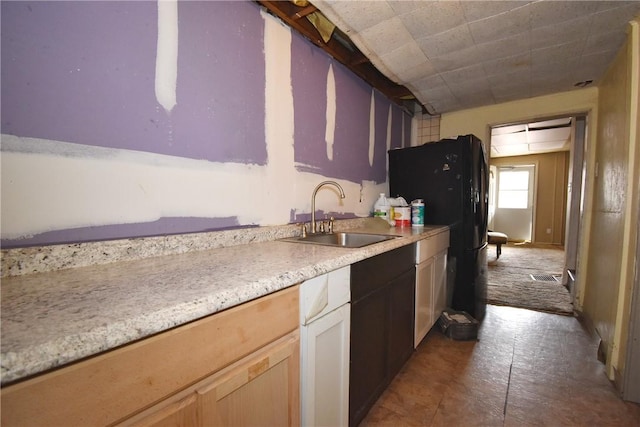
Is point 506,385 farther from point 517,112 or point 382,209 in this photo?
point 517,112

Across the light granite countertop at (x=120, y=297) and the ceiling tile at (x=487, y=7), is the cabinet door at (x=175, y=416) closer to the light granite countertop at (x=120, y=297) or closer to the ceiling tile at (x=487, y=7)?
the light granite countertop at (x=120, y=297)

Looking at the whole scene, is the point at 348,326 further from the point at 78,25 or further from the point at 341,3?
the point at 341,3

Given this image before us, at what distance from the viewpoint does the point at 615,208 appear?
168 cm

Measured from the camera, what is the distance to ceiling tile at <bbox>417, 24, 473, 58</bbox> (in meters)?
1.65

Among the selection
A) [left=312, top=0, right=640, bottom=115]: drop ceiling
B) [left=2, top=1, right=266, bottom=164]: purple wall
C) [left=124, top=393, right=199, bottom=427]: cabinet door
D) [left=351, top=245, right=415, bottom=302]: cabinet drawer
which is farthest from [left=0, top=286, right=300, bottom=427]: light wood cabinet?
[left=312, top=0, right=640, bottom=115]: drop ceiling

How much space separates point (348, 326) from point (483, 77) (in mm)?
2346

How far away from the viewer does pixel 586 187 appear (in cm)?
238

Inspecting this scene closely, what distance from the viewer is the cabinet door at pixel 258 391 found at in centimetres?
60

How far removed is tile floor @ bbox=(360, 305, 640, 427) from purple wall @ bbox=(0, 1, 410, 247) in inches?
52.4

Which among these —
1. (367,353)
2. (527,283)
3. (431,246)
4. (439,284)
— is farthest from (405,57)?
(527,283)

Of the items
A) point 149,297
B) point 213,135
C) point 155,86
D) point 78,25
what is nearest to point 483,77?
point 213,135

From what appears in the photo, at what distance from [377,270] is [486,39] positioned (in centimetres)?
168

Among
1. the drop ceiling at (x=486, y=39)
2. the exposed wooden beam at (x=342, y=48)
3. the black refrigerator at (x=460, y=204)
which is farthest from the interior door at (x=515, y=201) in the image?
the exposed wooden beam at (x=342, y=48)

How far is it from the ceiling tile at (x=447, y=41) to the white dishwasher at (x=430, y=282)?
128 cm
